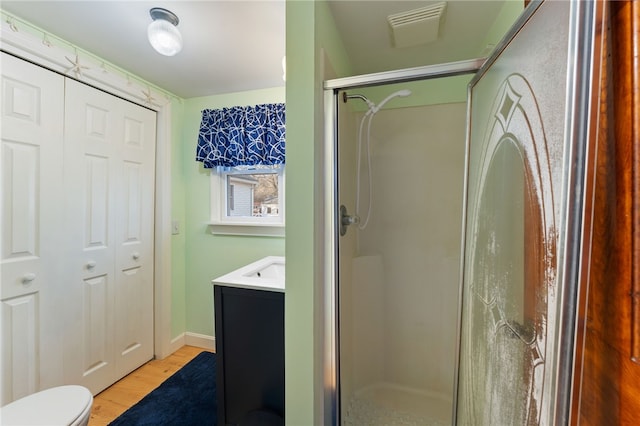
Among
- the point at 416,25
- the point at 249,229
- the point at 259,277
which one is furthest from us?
the point at 249,229

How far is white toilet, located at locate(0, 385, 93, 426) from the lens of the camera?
100 cm

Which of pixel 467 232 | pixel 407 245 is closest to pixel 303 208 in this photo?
pixel 467 232

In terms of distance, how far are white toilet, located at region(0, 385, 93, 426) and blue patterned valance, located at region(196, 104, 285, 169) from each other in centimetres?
159

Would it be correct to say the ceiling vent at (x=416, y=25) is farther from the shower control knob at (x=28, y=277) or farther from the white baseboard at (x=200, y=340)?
the white baseboard at (x=200, y=340)

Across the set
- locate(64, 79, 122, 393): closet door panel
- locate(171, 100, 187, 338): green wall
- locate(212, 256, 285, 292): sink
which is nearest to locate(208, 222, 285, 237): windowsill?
locate(212, 256, 285, 292): sink

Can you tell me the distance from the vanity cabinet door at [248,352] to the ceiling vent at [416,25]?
139cm

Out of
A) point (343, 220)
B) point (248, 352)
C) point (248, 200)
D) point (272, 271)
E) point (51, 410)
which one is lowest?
point (51, 410)

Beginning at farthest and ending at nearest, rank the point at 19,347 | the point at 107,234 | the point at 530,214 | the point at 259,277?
the point at 107,234
the point at 259,277
the point at 19,347
the point at 530,214

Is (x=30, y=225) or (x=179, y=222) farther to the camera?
(x=179, y=222)

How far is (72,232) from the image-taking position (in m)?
1.66

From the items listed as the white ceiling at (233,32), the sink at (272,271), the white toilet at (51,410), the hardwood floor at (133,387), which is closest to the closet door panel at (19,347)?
the hardwood floor at (133,387)

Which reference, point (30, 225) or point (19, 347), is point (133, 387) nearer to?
point (19, 347)

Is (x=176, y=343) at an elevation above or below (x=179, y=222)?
below

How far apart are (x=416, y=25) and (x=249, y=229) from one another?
5.66 feet
